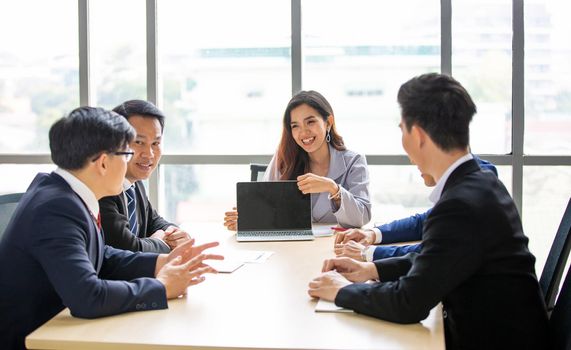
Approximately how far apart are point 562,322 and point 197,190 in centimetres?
330

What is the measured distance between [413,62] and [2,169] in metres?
3.08

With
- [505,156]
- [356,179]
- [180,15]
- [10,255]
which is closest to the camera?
[10,255]

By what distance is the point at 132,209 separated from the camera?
107 inches

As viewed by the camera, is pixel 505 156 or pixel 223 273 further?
pixel 505 156

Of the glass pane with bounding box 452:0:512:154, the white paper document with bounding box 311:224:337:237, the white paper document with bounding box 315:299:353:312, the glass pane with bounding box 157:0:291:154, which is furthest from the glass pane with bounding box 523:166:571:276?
the white paper document with bounding box 315:299:353:312

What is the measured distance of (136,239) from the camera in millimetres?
2436

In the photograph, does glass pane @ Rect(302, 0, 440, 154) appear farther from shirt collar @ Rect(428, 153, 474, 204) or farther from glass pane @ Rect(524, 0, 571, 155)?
shirt collar @ Rect(428, 153, 474, 204)

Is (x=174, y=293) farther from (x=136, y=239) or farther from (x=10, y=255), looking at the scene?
(x=136, y=239)

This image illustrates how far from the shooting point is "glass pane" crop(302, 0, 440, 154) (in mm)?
4398

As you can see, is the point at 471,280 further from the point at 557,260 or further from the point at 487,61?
the point at 487,61

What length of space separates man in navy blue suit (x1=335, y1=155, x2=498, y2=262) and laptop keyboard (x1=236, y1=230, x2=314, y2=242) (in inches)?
8.9

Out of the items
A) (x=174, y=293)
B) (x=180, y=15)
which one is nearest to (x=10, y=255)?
(x=174, y=293)

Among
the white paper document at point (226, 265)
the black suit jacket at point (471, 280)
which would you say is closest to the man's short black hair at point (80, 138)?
the white paper document at point (226, 265)

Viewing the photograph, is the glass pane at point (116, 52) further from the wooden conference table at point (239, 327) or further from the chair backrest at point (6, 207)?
the wooden conference table at point (239, 327)
